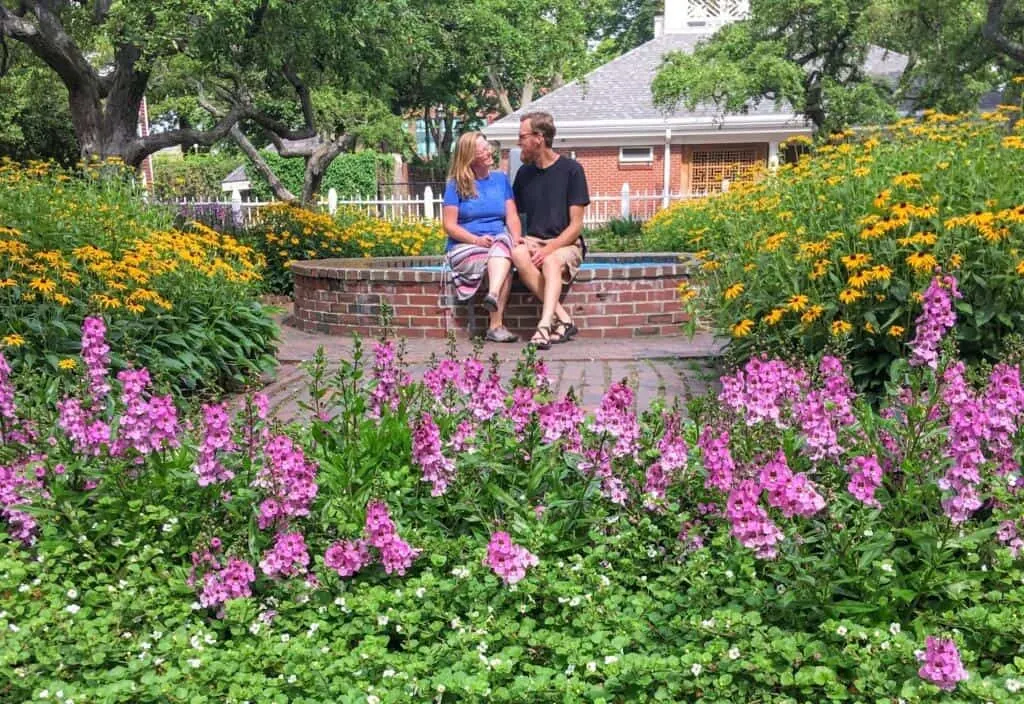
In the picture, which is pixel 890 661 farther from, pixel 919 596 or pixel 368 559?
pixel 368 559

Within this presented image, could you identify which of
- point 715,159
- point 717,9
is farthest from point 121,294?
point 717,9

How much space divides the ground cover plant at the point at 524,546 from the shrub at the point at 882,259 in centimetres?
130

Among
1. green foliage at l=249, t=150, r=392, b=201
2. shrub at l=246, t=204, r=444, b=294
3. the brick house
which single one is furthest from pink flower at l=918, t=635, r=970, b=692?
green foliage at l=249, t=150, r=392, b=201

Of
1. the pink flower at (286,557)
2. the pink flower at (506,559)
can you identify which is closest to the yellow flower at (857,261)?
the pink flower at (506,559)

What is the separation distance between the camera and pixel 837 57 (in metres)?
20.3

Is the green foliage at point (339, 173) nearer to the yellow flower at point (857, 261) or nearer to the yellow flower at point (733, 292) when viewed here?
the yellow flower at point (733, 292)

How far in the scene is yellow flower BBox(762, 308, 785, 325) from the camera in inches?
190

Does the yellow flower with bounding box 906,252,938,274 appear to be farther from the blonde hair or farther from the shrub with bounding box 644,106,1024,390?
the blonde hair

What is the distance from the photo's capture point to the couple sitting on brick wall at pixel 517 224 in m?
6.80

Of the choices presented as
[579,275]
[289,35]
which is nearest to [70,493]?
[579,275]

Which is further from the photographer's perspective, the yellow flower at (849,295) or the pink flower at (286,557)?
the yellow flower at (849,295)

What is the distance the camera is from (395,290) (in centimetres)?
745

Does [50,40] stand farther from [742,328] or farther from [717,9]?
[717,9]

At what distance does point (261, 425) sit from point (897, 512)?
78.5 inches
